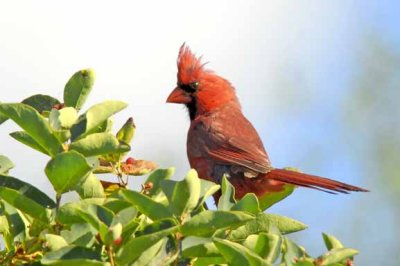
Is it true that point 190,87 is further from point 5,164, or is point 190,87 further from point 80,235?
point 80,235

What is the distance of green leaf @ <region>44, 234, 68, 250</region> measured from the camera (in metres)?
1.26

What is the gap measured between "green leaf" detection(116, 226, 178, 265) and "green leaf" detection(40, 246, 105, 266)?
4 cm

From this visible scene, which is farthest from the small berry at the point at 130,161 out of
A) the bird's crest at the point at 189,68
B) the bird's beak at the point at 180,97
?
the bird's beak at the point at 180,97

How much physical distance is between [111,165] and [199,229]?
1.73ft

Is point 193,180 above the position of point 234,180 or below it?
above

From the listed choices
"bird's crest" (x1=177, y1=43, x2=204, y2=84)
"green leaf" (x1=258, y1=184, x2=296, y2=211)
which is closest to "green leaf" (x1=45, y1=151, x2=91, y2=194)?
"green leaf" (x1=258, y1=184, x2=296, y2=211)

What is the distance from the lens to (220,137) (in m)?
4.54

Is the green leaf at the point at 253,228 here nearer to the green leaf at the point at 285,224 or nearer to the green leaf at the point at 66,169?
the green leaf at the point at 285,224

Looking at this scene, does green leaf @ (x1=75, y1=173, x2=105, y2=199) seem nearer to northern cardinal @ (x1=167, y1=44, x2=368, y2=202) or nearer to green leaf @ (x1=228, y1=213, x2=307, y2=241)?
green leaf @ (x1=228, y1=213, x2=307, y2=241)

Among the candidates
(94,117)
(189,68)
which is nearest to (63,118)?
(94,117)

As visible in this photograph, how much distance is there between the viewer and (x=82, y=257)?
49.0 inches

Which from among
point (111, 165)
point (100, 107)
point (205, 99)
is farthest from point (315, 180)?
point (100, 107)

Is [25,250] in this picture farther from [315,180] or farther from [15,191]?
[315,180]

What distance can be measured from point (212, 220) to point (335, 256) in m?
0.26
